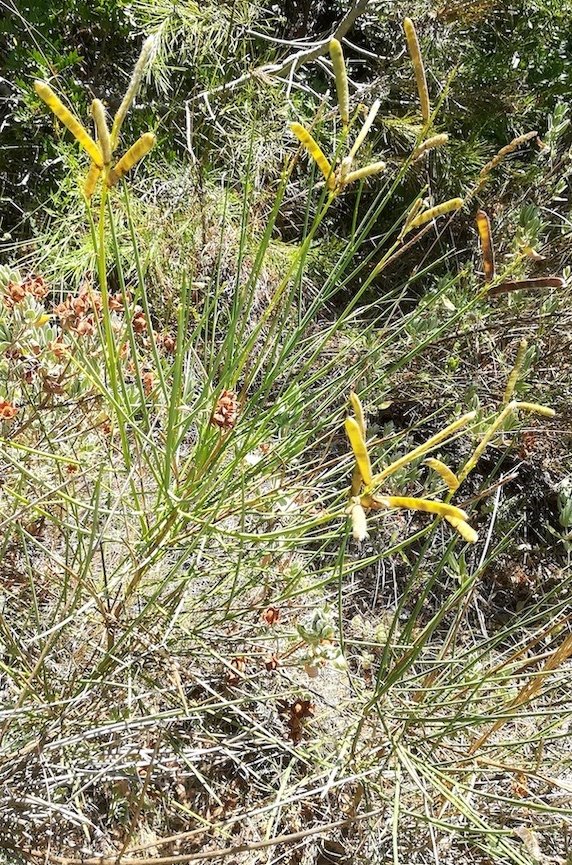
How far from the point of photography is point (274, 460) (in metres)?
0.91

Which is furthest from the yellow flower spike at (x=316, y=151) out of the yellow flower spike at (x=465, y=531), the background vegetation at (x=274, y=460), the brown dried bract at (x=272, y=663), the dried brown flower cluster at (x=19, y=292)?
the brown dried bract at (x=272, y=663)

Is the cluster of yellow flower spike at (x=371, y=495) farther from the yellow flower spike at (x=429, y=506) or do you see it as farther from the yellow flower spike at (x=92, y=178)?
the yellow flower spike at (x=92, y=178)

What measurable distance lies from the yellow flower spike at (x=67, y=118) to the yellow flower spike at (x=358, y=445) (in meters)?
0.28

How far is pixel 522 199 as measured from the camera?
2068 millimetres

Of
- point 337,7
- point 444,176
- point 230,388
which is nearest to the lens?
point 230,388

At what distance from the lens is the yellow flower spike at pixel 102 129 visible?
52 centimetres

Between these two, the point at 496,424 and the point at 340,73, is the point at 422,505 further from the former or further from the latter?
the point at 340,73

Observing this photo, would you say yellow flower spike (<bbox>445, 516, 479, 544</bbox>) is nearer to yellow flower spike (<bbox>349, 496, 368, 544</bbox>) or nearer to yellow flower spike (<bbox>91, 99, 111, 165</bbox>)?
yellow flower spike (<bbox>349, 496, 368, 544</bbox>)

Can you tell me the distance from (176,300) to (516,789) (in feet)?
4.33

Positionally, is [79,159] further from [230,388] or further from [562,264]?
[562,264]

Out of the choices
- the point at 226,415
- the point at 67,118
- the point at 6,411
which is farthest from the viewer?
the point at 6,411

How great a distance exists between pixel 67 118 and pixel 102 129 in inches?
1.0

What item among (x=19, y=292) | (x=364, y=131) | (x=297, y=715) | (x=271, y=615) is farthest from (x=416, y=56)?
(x=297, y=715)

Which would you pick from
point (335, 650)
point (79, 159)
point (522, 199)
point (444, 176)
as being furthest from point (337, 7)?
point (335, 650)
